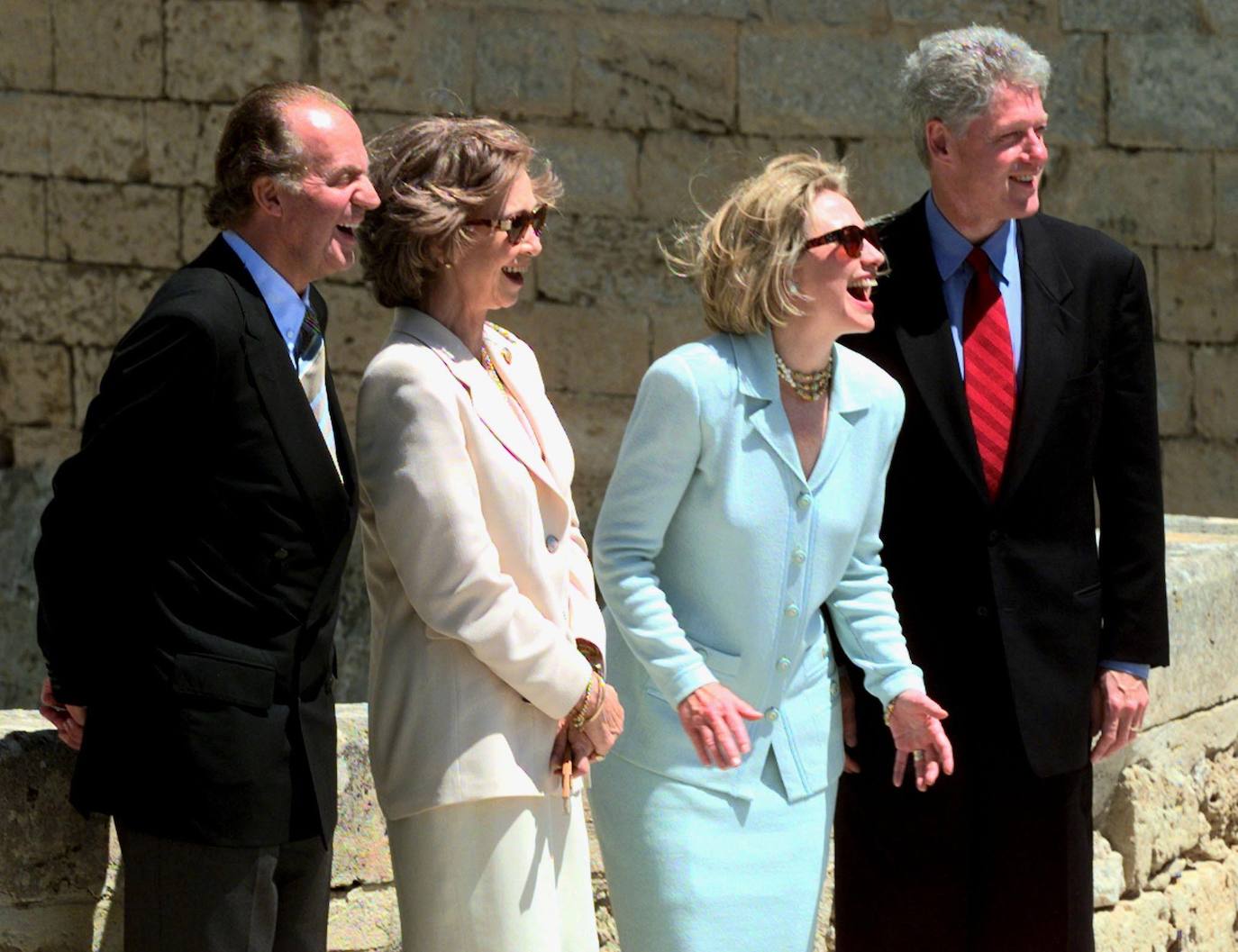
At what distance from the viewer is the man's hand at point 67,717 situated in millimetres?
2678

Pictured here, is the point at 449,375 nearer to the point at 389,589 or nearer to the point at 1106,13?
the point at 389,589

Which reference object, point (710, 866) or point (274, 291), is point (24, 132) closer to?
point (274, 291)

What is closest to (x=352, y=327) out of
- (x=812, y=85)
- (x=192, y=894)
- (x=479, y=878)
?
(x=812, y=85)

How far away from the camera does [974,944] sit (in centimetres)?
347

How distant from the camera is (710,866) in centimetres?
296

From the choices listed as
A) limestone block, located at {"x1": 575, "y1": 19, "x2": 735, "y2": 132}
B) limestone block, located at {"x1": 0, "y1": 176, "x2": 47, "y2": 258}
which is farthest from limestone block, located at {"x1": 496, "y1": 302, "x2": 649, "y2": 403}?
limestone block, located at {"x1": 0, "y1": 176, "x2": 47, "y2": 258}

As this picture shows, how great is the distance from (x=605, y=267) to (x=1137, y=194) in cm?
222

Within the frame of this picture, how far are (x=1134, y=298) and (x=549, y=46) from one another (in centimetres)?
479

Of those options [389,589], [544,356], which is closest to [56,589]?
[389,589]

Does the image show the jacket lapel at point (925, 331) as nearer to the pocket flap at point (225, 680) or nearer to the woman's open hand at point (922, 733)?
the woman's open hand at point (922, 733)

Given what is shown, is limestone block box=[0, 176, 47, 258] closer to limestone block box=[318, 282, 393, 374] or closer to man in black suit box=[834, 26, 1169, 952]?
limestone block box=[318, 282, 393, 374]

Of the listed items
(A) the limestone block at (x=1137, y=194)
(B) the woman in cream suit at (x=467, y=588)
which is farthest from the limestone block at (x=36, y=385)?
(B) the woman in cream suit at (x=467, y=588)

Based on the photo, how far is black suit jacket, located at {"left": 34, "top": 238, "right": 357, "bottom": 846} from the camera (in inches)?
101

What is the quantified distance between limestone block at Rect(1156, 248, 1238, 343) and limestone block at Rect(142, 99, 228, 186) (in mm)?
3870
